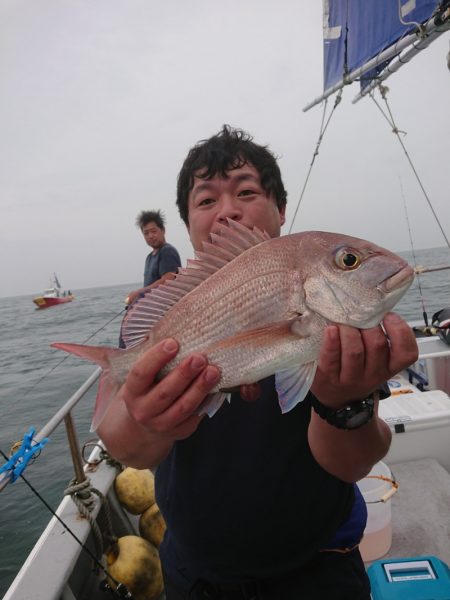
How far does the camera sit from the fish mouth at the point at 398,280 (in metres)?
1.37

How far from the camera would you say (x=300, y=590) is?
1.78 m

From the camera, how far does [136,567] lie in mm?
3283

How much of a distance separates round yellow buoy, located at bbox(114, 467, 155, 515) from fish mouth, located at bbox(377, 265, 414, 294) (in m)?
3.43

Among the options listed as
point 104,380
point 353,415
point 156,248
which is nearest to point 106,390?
point 104,380

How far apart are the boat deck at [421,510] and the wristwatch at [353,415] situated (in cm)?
290

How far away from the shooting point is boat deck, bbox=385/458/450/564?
3.48m

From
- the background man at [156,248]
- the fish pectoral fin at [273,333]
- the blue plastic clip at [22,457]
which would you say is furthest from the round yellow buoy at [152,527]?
the background man at [156,248]

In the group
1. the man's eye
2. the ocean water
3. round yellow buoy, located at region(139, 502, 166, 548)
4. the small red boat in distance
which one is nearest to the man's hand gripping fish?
the man's eye

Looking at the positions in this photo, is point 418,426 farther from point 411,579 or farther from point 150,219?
point 150,219

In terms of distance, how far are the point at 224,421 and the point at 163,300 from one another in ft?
2.27

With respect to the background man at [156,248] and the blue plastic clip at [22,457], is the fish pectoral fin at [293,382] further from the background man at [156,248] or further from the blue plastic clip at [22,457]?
the background man at [156,248]

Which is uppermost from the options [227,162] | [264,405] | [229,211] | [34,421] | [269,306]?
[227,162]

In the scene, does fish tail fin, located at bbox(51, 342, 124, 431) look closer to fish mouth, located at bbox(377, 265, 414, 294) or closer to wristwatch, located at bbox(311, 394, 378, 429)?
wristwatch, located at bbox(311, 394, 378, 429)

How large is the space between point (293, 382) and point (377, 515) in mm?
2658
